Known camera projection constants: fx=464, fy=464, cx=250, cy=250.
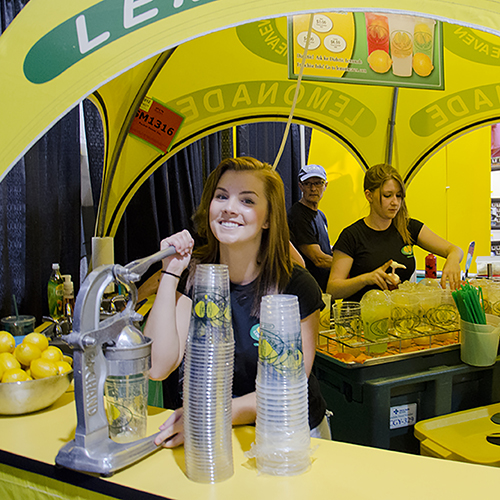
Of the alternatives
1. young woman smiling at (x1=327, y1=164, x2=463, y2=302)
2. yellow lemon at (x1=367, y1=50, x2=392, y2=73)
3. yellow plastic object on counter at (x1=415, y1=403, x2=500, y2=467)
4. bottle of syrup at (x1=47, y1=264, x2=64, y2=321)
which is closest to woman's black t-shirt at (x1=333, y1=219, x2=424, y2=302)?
young woman smiling at (x1=327, y1=164, x2=463, y2=302)

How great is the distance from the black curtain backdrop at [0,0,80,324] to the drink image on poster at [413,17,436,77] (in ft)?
8.33

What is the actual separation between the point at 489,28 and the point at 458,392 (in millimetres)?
1461

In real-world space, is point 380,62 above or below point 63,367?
above

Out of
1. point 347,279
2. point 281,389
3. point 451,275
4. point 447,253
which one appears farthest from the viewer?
point 447,253

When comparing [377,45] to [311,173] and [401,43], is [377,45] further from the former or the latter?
[311,173]

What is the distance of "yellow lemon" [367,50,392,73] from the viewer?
10.8ft

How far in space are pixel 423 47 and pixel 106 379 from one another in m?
3.39

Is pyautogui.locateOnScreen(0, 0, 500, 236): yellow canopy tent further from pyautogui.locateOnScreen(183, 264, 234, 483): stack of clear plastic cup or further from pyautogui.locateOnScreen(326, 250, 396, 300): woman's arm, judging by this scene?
pyautogui.locateOnScreen(326, 250, 396, 300): woman's arm

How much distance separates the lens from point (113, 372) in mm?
938

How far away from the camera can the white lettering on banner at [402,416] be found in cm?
174

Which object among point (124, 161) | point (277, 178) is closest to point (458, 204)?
point (124, 161)

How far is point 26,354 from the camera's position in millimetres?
1276

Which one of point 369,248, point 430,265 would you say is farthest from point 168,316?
point 430,265

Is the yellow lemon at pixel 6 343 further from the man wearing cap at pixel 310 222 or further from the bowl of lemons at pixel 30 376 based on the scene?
the man wearing cap at pixel 310 222
